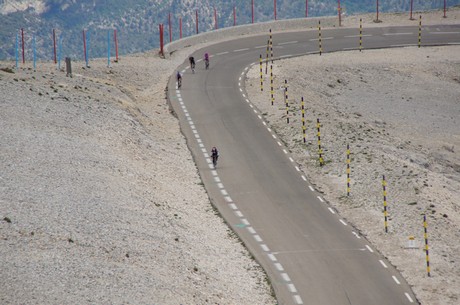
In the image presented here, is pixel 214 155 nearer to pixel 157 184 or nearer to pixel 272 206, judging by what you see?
pixel 157 184

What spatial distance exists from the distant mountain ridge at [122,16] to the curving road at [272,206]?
4416 centimetres

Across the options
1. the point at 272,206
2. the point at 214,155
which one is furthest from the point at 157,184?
the point at 214,155

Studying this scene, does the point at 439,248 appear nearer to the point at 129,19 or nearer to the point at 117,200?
the point at 117,200

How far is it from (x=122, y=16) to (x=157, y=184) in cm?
7956

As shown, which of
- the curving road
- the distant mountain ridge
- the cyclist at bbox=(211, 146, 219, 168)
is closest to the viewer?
the curving road

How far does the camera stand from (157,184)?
156ft

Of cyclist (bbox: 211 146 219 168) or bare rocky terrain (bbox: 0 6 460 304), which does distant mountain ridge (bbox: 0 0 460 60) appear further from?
cyclist (bbox: 211 146 219 168)

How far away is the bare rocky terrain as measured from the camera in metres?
33.4

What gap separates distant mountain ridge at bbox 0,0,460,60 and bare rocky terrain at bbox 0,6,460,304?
45.0m

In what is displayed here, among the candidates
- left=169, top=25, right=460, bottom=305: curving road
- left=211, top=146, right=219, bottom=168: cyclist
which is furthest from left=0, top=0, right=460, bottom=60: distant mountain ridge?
left=211, top=146, right=219, bottom=168: cyclist

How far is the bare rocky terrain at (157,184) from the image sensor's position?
110 feet

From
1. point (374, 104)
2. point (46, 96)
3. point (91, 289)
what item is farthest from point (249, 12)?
point (91, 289)

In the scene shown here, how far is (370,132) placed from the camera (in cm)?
6009

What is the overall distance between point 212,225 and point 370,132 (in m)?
18.7
